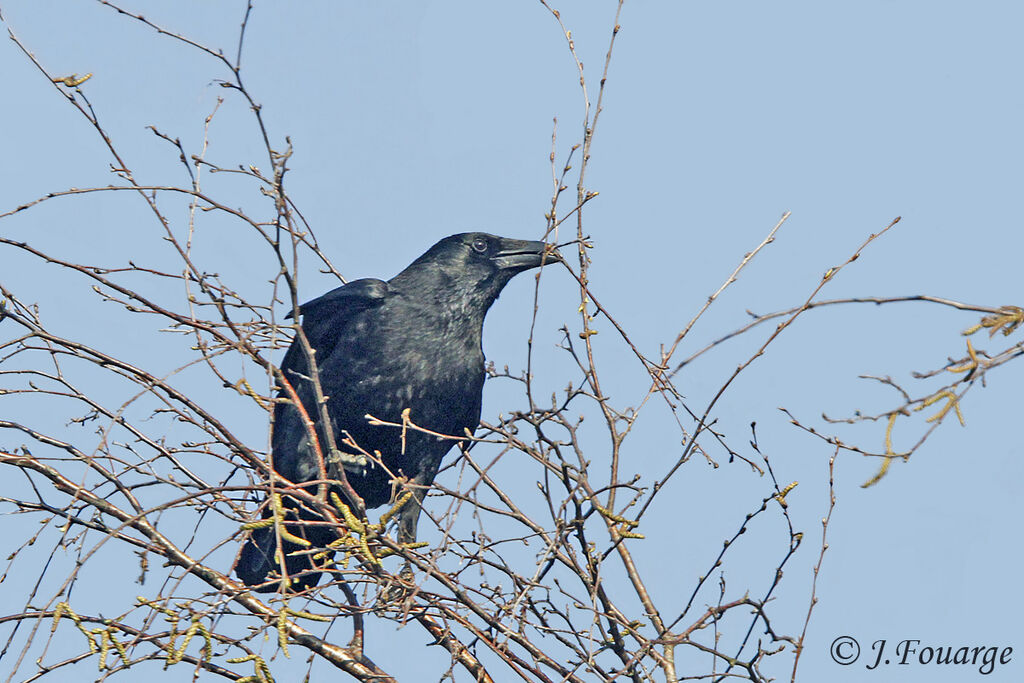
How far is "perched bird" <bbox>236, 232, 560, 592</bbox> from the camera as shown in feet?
17.2

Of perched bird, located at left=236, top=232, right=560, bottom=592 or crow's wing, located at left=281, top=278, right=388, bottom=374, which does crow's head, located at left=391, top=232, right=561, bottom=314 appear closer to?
perched bird, located at left=236, top=232, right=560, bottom=592

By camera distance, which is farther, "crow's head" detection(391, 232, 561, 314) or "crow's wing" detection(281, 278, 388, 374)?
"crow's head" detection(391, 232, 561, 314)

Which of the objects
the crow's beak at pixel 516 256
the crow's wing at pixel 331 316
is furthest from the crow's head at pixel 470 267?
the crow's wing at pixel 331 316

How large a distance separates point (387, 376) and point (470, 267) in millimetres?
817

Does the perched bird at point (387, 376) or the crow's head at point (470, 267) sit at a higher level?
the crow's head at point (470, 267)

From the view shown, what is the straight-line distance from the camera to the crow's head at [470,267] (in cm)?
562

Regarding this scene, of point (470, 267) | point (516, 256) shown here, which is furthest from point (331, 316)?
point (516, 256)

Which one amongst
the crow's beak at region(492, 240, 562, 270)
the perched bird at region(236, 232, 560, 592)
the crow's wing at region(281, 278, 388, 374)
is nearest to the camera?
the perched bird at region(236, 232, 560, 592)

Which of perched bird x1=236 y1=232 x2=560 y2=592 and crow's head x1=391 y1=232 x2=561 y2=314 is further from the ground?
crow's head x1=391 y1=232 x2=561 y2=314

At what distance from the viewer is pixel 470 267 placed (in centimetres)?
572

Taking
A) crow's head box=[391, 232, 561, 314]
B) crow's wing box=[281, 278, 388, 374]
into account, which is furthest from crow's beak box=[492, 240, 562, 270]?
crow's wing box=[281, 278, 388, 374]

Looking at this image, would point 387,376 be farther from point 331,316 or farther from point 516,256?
point 516,256

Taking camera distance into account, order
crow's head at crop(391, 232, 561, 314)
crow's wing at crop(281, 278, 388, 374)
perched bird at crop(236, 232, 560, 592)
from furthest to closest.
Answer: crow's head at crop(391, 232, 561, 314), crow's wing at crop(281, 278, 388, 374), perched bird at crop(236, 232, 560, 592)

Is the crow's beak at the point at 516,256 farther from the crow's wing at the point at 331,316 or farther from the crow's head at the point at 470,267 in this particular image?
the crow's wing at the point at 331,316
